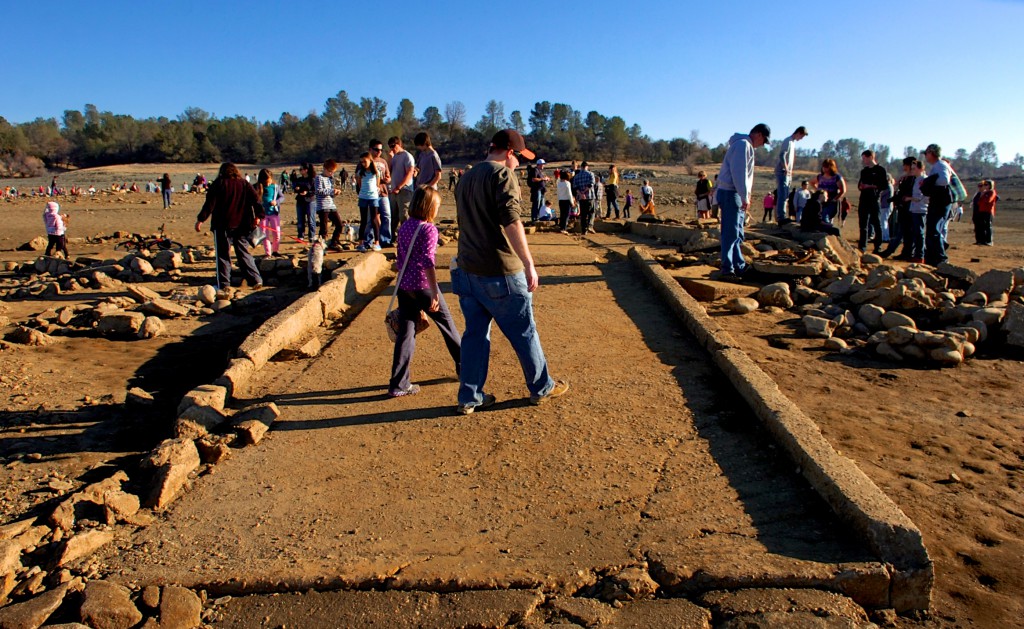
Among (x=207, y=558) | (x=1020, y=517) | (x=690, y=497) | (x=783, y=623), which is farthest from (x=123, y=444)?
(x=1020, y=517)

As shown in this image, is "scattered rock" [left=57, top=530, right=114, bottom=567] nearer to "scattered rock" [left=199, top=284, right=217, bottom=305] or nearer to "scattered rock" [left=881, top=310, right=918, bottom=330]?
"scattered rock" [left=199, top=284, right=217, bottom=305]

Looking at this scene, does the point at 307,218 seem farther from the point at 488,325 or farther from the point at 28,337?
the point at 488,325

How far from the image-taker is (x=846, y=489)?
3.04 metres

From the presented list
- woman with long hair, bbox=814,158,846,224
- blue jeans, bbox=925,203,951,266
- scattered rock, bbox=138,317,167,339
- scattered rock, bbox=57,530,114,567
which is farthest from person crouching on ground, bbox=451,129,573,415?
woman with long hair, bbox=814,158,846,224

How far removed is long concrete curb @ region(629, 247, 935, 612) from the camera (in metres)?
2.64

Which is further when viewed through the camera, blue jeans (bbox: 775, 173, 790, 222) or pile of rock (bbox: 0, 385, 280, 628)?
blue jeans (bbox: 775, 173, 790, 222)

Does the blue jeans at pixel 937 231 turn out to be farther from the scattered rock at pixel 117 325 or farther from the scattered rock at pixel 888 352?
the scattered rock at pixel 117 325

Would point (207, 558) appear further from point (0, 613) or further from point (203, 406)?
point (203, 406)

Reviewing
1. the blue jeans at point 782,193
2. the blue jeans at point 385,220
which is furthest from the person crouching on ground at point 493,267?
the blue jeans at point 782,193

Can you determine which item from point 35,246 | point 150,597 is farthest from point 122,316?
point 35,246

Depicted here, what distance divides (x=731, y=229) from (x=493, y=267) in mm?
5019

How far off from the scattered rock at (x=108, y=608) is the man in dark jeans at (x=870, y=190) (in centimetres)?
1175

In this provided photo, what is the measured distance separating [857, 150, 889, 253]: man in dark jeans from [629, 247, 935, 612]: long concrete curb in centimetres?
829

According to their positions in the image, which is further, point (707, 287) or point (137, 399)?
point (707, 287)
